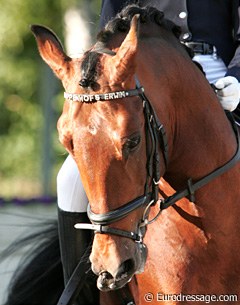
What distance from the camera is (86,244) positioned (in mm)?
4762

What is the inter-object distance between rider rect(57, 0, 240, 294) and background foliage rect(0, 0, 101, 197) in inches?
447

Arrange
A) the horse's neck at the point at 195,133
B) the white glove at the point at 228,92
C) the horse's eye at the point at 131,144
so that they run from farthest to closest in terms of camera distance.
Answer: the white glove at the point at 228,92 → the horse's neck at the point at 195,133 → the horse's eye at the point at 131,144

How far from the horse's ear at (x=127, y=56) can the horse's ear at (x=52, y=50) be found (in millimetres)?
267

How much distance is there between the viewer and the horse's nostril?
145 inches

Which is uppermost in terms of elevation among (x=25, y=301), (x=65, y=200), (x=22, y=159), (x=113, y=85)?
(x=113, y=85)

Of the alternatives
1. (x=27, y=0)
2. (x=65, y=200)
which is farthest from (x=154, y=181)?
(x=27, y=0)

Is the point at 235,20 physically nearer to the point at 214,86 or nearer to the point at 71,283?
the point at 214,86

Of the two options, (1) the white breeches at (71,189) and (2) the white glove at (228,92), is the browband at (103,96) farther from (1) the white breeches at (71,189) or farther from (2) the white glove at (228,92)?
(1) the white breeches at (71,189)

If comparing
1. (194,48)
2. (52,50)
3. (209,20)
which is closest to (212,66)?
(194,48)

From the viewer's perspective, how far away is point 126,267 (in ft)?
12.2

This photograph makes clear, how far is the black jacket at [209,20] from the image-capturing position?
4699 mm

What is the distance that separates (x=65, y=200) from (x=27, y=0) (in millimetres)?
13571

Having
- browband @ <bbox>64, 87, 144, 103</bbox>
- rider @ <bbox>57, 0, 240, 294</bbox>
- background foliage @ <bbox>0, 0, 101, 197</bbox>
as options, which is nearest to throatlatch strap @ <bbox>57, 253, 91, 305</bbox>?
rider @ <bbox>57, 0, 240, 294</bbox>

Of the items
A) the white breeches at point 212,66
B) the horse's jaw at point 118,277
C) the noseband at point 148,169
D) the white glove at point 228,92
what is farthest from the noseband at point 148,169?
the white breeches at point 212,66
